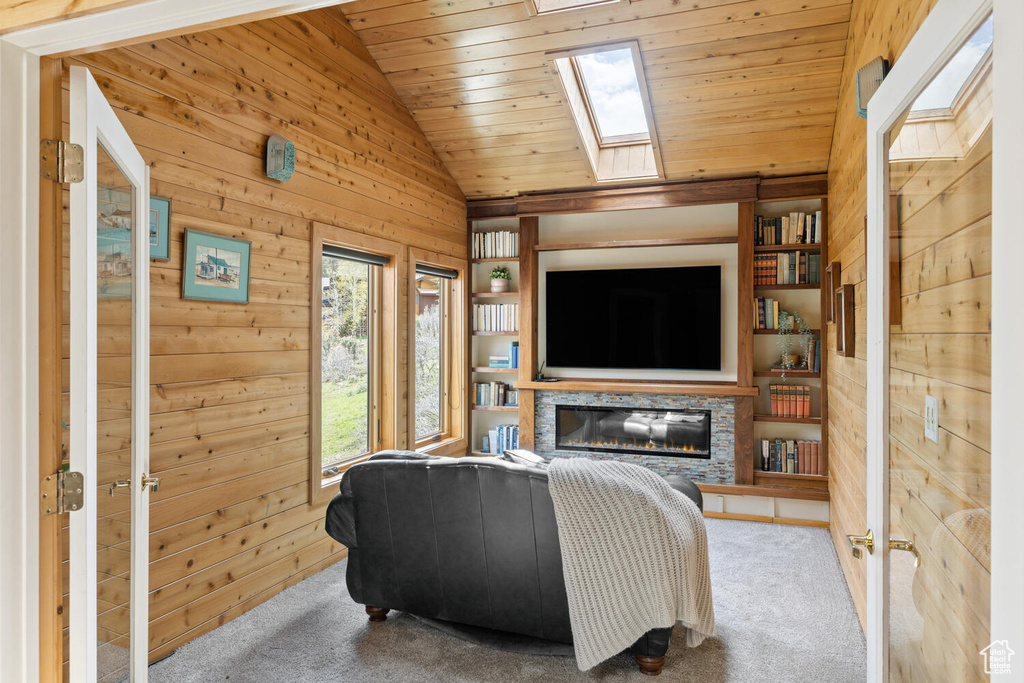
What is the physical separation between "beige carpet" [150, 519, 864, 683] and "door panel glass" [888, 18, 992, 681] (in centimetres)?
148

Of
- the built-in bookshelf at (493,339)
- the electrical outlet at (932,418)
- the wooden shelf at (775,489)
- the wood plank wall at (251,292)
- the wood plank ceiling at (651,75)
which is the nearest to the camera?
the electrical outlet at (932,418)

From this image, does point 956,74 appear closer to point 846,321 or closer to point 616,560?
point 616,560

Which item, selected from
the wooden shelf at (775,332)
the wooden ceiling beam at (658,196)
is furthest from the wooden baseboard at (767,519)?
the wooden ceiling beam at (658,196)

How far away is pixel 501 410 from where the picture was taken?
5.86 m

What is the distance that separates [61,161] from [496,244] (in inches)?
178

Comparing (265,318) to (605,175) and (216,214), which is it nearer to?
(216,214)

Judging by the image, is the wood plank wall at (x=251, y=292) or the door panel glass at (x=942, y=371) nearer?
the door panel glass at (x=942, y=371)

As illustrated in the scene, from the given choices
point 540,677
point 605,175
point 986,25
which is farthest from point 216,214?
point 605,175

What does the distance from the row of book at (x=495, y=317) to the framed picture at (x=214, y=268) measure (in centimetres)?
293

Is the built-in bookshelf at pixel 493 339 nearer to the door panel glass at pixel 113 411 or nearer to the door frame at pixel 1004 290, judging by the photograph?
the door panel glass at pixel 113 411

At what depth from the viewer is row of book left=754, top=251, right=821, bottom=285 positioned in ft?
15.9

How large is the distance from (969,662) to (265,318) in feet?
10.3

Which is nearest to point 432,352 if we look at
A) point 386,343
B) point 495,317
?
point 495,317

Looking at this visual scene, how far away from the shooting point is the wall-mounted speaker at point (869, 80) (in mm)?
2074
